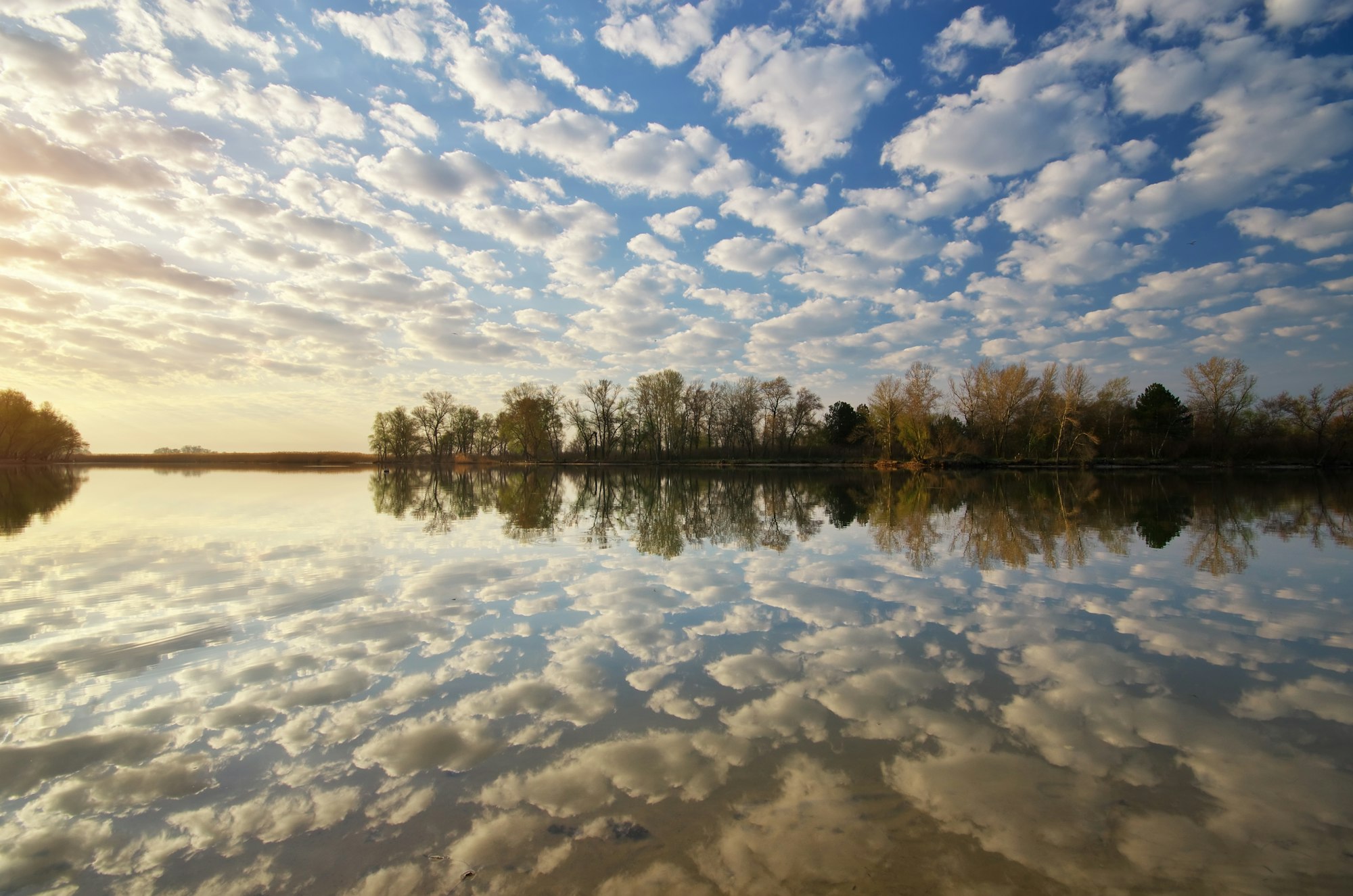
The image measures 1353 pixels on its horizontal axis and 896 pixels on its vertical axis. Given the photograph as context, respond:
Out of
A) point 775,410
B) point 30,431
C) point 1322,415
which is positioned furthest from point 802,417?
point 30,431

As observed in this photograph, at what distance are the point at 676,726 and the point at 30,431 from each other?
103383 millimetres

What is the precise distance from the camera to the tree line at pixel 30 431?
70625 mm

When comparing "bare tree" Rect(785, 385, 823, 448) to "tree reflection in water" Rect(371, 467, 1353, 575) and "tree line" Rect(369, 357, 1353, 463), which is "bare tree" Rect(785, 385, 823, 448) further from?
"tree reflection in water" Rect(371, 467, 1353, 575)

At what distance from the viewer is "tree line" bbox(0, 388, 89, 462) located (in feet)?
232

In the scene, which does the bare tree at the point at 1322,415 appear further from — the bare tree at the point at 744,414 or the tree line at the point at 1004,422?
the bare tree at the point at 744,414

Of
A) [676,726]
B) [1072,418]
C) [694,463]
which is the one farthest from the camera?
[694,463]

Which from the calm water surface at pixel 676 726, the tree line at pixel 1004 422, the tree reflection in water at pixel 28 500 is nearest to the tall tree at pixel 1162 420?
the tree line at pixel 1004 422

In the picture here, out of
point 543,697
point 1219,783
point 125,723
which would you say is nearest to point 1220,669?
point 1219,783

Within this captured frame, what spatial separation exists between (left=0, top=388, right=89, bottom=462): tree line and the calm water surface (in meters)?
89.1

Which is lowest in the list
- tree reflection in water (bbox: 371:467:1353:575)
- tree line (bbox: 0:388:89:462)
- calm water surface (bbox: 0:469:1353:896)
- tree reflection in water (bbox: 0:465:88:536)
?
calm water surface (bbox: 0:469:1353:896)

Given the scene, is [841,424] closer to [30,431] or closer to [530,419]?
[530,419]

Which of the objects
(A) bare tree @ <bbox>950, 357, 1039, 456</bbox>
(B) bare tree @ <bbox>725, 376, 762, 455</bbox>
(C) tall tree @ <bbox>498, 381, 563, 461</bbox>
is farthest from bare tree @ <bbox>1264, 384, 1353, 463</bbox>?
(C) tall tree @ <bbox>498, 381, 563, 461</bbox>

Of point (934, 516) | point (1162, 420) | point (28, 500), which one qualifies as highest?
point (1162, 420)

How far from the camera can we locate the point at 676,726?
413cm
